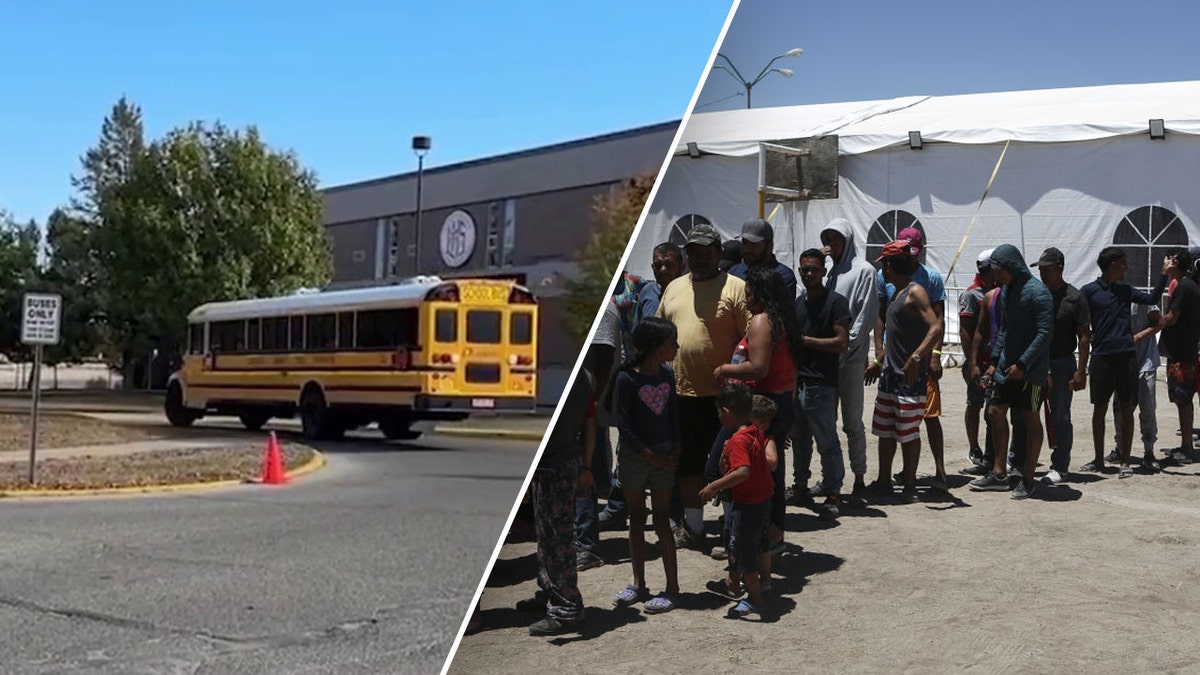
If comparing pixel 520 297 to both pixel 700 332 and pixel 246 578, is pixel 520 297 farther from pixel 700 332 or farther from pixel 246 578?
pixel 246 578

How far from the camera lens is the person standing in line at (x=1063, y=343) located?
1.00 metres

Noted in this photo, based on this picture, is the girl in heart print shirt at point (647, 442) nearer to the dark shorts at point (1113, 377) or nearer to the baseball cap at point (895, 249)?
the baseball cap at point (895, 249)

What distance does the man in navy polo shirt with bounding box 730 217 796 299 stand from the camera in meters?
0.83

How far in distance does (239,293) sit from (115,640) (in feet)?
6.23

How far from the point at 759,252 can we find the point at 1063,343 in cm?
32

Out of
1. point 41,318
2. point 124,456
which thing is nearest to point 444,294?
point 41,318

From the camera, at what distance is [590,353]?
0.83 meters

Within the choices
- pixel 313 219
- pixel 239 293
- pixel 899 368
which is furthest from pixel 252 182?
pixel 899 368

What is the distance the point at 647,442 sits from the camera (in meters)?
0.81

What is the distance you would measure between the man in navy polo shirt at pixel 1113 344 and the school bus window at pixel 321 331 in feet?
2.52

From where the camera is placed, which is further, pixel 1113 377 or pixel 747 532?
pixel 1113 377

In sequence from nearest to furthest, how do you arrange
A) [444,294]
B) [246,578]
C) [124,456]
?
[444,294] < [124,456] < [246,578]

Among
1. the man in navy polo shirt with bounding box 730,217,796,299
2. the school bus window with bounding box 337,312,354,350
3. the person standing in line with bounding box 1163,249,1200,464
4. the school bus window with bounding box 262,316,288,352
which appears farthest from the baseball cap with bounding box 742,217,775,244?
the school bus window with bounding box 262,316,288,352

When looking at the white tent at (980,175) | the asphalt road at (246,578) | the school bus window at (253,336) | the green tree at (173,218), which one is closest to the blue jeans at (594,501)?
the white tent at (980,175)
